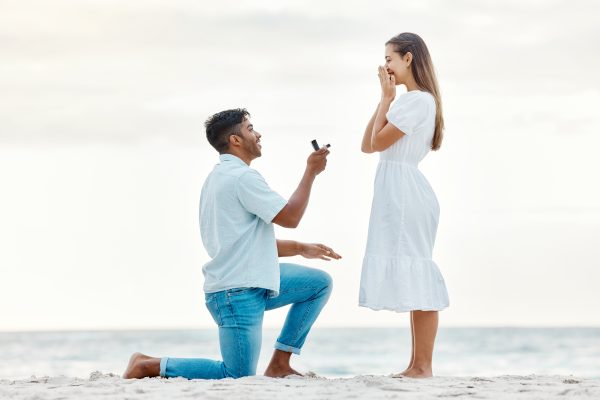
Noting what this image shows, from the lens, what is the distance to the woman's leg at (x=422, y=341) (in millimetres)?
5000

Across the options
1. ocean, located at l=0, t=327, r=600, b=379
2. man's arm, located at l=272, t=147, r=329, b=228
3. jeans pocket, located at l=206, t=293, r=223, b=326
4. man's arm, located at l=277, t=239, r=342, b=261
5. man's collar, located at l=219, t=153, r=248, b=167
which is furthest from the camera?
ocean, located at l=0, t=327, r=600, b=379

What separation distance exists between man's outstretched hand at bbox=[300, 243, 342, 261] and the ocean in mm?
13601

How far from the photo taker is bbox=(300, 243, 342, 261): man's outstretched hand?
17.2 ft

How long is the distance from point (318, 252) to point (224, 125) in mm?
954

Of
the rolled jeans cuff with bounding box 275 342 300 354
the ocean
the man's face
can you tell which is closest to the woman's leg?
the rolled jeans cuff with bounding box 275 342 300 354

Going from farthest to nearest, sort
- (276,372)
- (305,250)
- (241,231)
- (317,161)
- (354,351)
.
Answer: (354,351) → (305,250) → (276,372) → (241,231) → (317,161)

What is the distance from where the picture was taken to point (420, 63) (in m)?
5.09

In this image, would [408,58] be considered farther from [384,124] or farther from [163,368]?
[163,368]

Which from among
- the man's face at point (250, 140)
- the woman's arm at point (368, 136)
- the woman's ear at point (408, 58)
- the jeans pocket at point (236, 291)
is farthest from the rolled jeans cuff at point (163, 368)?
the woman's ear at point (408, 58)

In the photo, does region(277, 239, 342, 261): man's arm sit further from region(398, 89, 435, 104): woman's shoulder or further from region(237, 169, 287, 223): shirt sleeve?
region(398, 89, 435, 104): woman's shoulder

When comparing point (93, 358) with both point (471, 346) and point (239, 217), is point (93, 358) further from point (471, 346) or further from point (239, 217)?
point (239, 217)

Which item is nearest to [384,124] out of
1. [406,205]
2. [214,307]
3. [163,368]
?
[406,205]

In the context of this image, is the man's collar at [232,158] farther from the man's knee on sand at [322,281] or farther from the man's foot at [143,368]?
the man's foot at [143,368]

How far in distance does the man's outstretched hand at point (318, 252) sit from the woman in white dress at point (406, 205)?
258 millimetres
